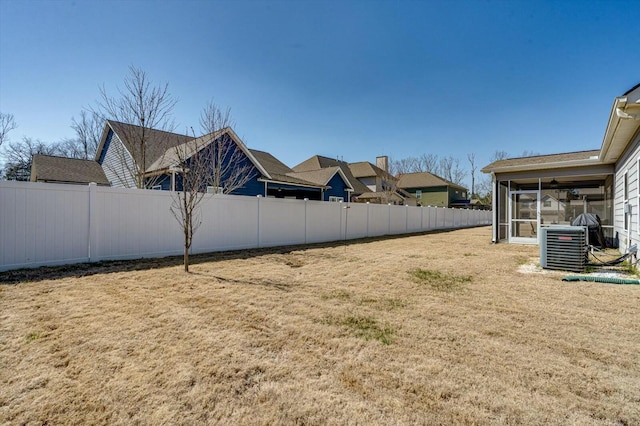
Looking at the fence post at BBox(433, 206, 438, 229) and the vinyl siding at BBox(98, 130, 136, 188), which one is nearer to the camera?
the vinyl siding at BBox(98, 130, 136, 188)

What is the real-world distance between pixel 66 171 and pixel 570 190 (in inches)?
Answer: 945

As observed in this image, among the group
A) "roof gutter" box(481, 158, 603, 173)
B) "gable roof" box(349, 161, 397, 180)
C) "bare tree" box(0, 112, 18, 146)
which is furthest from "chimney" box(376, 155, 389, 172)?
"bare tree" box(0, 112, 18, 146)

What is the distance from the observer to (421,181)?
4003cm

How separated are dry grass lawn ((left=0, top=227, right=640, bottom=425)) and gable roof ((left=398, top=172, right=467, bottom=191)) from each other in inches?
1391

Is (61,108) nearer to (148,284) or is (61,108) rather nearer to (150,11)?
(150,11)

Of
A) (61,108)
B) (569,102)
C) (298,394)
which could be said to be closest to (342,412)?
(298,394)

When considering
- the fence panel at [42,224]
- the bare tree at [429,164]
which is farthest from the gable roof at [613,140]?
the bare tree at [429,164]

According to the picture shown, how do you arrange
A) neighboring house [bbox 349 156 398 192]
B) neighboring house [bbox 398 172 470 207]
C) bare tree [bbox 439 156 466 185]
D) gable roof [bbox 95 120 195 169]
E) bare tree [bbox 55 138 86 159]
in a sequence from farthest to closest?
bare tree [bbox 439 156 466 185] < neighboring house [bbox 398 172 470 207] < neighboring house [bbox 349 156 398 192] < bare tree [bbox 55 138 86 159] < gable roof [bbox 95 120 195 169]

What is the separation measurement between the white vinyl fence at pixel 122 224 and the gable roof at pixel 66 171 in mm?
10835

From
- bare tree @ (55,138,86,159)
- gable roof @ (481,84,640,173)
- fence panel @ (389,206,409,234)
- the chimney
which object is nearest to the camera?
gable roof @ (481,84,640,173)

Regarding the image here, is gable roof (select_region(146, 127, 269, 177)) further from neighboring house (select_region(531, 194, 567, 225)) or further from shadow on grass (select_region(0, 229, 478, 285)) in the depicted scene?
neighboring house (select_region(531, 194, 567, 225))

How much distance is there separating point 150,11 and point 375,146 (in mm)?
29608

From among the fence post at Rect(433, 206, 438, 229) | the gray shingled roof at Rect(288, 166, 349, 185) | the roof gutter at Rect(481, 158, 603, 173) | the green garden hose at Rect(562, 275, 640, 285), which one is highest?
the gray shingled roof at Rect(288, 166, 349, 185)

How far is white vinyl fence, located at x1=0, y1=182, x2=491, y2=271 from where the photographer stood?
5.92m
